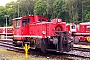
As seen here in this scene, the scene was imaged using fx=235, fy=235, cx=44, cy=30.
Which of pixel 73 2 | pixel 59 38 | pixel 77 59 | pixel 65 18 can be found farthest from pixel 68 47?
pixel 65 18

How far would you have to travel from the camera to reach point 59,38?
15.0 m

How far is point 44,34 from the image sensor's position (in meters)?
15.7

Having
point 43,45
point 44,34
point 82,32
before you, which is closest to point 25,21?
point 44,34

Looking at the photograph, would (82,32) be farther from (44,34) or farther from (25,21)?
(44,34)

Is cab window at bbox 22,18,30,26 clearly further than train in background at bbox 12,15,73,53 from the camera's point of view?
Yes

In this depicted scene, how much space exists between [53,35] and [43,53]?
191cm

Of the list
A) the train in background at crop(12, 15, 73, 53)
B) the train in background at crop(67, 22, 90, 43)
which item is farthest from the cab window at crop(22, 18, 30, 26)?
the train in background at crop(67, 22, 90, 43)

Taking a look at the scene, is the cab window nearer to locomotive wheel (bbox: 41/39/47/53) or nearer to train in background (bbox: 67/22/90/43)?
locomotive wheel (bbox: 41/39/47/53)

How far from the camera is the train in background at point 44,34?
49.1ft

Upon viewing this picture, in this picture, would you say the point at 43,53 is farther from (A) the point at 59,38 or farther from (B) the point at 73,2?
(B) the point at 73,2

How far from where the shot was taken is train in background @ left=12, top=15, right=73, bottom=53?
49.1ft

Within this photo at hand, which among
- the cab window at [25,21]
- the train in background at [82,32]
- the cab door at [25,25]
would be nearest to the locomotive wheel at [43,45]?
the cab door at [25,25]

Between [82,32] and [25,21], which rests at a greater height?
[25,21]

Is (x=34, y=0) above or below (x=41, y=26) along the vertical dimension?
above
